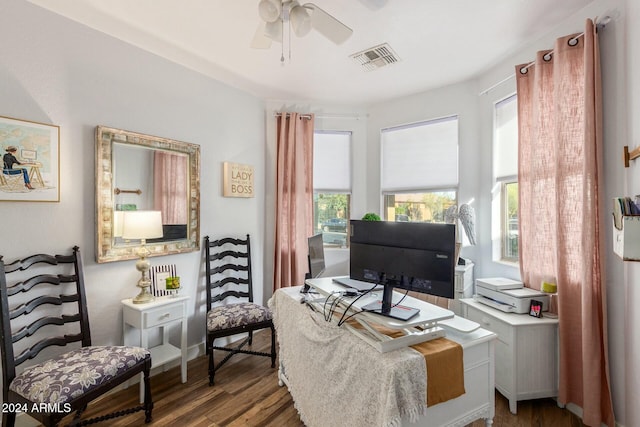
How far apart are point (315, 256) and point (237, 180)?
58.9 inches

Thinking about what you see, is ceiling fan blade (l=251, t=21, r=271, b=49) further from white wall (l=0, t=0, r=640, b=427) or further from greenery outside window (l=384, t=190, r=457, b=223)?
greenery outside window (l=384, t=190, r=457, b=223)

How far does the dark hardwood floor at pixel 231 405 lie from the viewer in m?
1.94

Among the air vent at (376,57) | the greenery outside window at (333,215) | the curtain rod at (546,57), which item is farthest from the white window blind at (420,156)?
the air vent at (376,57)

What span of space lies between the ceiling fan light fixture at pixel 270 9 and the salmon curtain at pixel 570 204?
1972mm

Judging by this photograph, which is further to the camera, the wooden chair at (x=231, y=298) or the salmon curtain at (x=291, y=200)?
the salmon curtain at (x=291, y=200)

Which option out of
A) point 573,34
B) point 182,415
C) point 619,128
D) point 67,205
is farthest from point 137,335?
point 573,34

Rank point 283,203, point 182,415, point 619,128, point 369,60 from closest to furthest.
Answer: point 619,128 → point 182,415 → point 369,60 → point 283,203

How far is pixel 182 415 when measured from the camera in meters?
2.02

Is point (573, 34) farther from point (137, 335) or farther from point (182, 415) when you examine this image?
point (137, 335)

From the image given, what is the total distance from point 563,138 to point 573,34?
72 centimetres

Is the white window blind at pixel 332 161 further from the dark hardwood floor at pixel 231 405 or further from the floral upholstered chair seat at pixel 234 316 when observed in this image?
the dark hardwood floor at pixel 231 405

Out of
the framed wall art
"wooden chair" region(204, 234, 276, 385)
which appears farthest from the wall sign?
the framed wall art

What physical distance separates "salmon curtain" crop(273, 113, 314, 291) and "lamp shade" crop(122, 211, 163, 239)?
1484 millimetres

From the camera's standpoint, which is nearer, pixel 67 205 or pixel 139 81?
pixel 67 205
